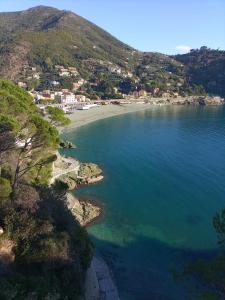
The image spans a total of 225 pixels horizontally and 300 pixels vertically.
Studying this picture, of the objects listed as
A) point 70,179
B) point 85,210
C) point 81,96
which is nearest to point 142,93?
point 81,96

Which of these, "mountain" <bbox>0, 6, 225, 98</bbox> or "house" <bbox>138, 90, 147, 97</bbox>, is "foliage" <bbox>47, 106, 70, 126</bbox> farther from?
"house" <bbox>138, 90, 147, 97</bbox>

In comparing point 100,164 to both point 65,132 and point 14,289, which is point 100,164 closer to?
point 65,132

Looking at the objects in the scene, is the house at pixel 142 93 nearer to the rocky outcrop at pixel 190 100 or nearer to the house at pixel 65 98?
the rocky outcrop at pixel 190 100

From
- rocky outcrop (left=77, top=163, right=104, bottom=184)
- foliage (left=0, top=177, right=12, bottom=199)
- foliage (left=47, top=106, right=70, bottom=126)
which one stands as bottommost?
rocky outcrop (left=77, top=163, right=104, bottom=184)

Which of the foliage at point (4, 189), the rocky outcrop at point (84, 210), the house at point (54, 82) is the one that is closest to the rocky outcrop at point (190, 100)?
the house at point (54, 82)

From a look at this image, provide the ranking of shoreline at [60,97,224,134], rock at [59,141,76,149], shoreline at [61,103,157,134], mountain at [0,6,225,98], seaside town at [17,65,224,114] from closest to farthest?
rock at [59,141,76,149] → shoreline at [61,103,157,134] → shoreline at [60,97,224,134] → seaside town at [17,65,224,114] → mountain at [0,6,225,98]

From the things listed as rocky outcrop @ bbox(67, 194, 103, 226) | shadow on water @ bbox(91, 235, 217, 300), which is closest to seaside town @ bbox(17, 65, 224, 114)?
rocky outcrop @ bbox(67, 194, 103, 226)

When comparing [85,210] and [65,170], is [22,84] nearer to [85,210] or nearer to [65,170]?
[65,170]
